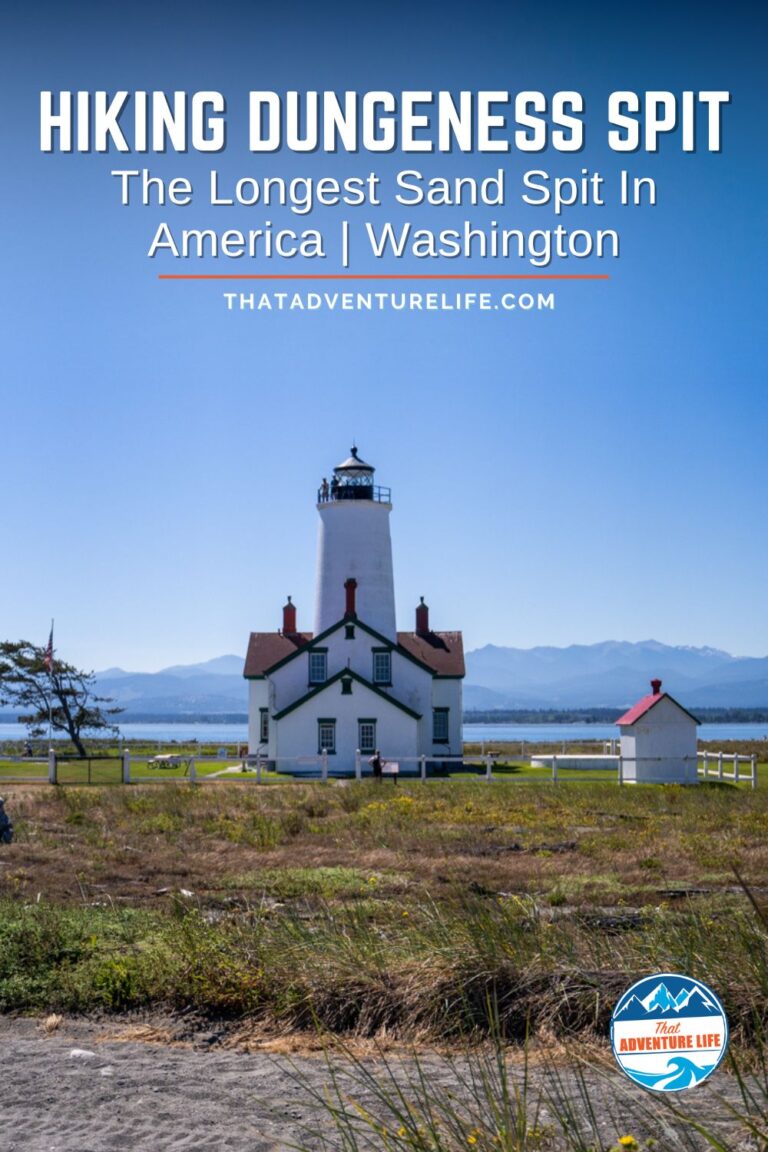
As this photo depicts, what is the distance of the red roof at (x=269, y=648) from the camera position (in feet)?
155

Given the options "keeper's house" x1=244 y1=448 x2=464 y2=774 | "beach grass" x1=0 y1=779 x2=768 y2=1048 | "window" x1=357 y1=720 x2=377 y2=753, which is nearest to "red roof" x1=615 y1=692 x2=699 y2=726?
"keeper's house" x1=244 y1=448 x2=464 y2=774

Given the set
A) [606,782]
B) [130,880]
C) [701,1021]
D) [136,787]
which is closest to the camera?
[701,1021]

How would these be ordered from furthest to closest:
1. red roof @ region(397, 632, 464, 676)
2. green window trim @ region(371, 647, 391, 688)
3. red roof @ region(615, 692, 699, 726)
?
red roof @ region(397, 632, 464, 676) < green window trim @ region(371, 647, 391, 688) < red roof @ region(615, 692, 699, 726)

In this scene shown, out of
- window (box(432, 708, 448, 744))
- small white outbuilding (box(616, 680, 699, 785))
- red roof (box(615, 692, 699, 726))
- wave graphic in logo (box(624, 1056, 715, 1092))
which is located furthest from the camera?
window (box(432, 708, 448, 744))

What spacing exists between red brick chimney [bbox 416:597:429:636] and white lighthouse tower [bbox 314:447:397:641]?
2.90 metres

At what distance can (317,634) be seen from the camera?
155 feet

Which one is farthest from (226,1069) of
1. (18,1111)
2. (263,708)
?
(263,708)

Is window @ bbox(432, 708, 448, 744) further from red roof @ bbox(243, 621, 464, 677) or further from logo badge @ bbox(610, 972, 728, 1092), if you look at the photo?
logo badge @ bbox(610, 972, 728, 1092)

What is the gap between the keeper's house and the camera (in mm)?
41469

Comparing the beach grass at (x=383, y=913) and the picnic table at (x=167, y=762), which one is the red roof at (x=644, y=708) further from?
the picnic table at (x=167, y=762)

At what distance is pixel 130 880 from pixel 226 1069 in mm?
7812

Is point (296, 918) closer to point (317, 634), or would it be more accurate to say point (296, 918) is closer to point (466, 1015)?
point (466, 1015)

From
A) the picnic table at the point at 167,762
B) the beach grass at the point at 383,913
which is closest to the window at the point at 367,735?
the picnic table at the point at 167,762

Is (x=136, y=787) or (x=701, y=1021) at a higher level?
(x=701, y=1021)
